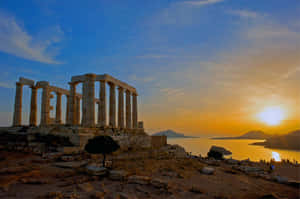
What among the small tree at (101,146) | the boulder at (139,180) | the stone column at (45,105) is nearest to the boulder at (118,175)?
the boulder at (139,180)

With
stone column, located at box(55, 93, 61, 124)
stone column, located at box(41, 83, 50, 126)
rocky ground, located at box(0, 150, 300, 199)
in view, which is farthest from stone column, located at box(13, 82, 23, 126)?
rocky ground, located at box(0, 150, 300, 199)

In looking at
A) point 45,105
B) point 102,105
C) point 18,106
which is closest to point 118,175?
point 102,105

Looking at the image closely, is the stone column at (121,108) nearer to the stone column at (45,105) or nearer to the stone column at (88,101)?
the stone column at (88,101)

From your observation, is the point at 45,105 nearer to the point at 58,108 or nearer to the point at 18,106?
the point at 58,108

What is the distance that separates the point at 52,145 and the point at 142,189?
15827mm

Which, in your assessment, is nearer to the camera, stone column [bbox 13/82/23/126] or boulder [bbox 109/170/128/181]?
boulder [bbox 109/170/128/181]

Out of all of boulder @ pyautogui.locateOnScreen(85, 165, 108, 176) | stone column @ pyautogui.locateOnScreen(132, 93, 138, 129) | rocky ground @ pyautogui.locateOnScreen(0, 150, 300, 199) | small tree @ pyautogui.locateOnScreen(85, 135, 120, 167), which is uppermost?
stone column @ pyautogui.locateOnScreen(132, 93, 138, 129)

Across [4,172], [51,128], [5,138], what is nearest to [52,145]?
[51,128]

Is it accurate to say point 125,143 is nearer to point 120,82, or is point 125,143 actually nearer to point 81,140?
point 81,140

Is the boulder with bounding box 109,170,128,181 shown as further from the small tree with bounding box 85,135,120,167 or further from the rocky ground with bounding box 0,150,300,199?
the small tree with bounding box 85,135,120,167

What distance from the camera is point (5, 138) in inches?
963

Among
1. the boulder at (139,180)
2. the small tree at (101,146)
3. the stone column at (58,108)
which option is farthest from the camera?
the stone column at (58,108)

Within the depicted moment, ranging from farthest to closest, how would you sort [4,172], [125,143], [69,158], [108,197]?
[125,143]
[69,158]
[4,172]
[108,197]

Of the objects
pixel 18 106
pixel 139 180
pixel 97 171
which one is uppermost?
pixel 18 106
